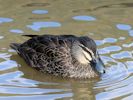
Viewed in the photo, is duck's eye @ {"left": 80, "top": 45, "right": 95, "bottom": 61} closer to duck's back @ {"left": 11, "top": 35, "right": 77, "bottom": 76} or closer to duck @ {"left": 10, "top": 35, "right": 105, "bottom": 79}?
duck @ {"left": 10, "top": 35, "right": 105, "bottom": 79}

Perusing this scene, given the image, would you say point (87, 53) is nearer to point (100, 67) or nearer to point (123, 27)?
point (100, 67)

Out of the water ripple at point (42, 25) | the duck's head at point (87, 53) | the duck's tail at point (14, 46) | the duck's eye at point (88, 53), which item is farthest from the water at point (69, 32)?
the duck's eye at point (88, 53)

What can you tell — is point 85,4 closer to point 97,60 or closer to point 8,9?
point 8,9

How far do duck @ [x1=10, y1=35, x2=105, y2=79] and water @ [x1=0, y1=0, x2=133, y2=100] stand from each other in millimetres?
151

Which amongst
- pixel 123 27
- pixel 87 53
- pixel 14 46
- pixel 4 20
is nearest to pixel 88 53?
pixel 87 53

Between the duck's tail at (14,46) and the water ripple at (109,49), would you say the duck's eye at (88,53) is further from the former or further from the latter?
the duck's tail at (14,46)

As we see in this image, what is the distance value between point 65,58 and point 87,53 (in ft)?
1.63

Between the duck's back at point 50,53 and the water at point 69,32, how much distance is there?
15 cm

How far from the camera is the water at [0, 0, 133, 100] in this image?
30.0 ft

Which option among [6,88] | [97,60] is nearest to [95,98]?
[97,60]

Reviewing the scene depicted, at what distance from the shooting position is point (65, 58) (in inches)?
392

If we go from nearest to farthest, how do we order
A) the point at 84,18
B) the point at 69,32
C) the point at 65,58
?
1. the point at 65,58
2. the point at 69,32
3. the point at 84,18

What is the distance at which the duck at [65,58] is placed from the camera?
9734 millimetres

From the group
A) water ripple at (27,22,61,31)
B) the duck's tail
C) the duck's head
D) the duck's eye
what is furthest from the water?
the duck's eye
